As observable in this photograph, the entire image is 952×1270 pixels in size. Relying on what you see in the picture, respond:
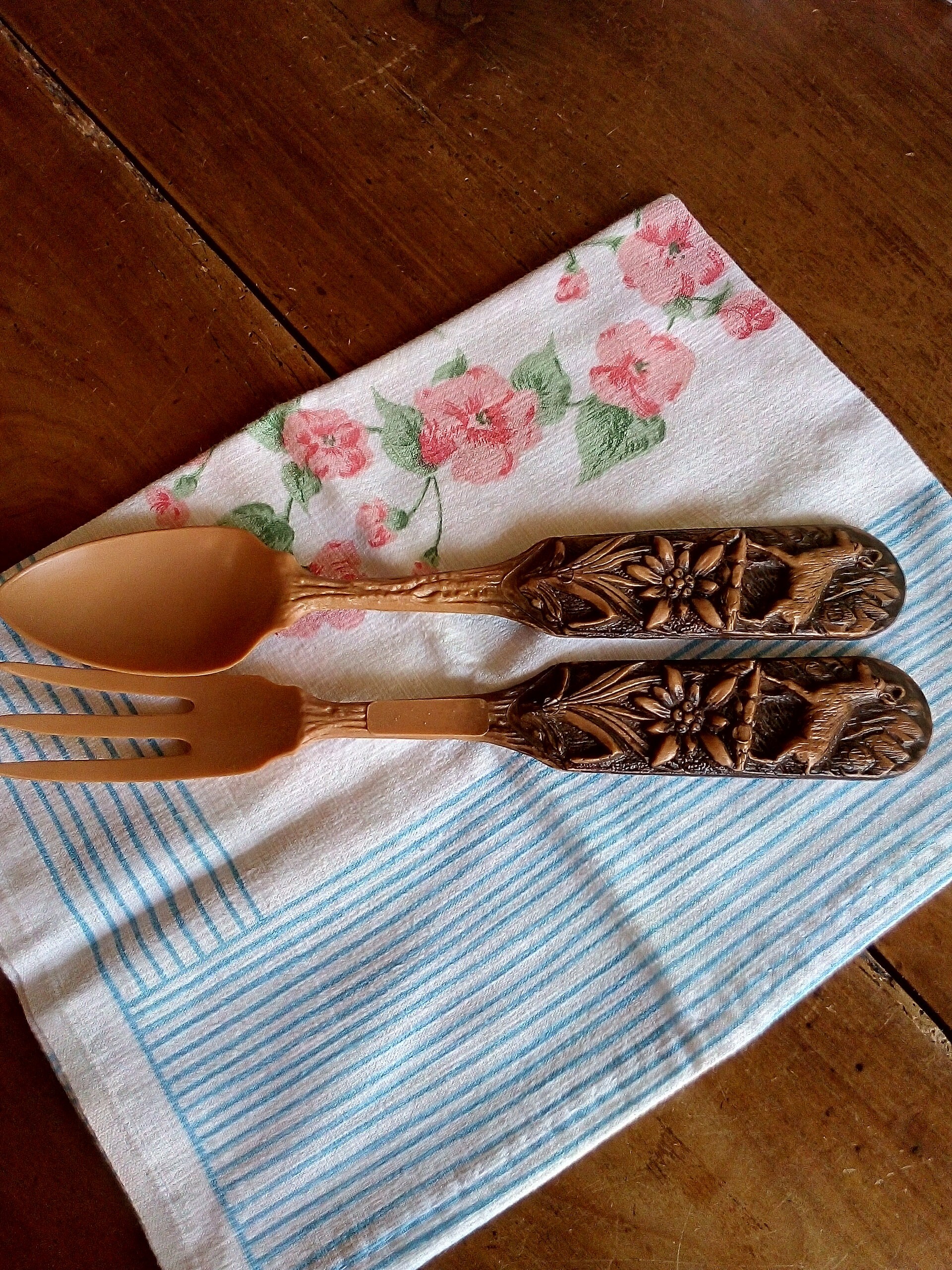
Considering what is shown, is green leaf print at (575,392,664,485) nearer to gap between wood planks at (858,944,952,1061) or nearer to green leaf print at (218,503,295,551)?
green leaf print at (218,503,295,551)

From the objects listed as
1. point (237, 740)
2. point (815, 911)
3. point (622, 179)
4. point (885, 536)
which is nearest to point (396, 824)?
point (237, 740)

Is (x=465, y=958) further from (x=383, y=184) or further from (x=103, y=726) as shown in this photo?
(x=383, y=184)

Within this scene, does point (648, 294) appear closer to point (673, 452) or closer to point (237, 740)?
point (673, 452)

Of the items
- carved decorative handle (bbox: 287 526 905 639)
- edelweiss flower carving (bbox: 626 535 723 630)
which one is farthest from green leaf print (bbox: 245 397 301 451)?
edelweiss flower carving (bbox: 626 535 723 630)

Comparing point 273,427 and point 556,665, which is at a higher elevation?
point 273,427

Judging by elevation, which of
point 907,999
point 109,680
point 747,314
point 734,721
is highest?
point 109,680

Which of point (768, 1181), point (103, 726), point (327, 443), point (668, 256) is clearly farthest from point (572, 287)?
point (768, 1181)

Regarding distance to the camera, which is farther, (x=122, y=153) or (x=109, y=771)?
(x=122, y=153)
